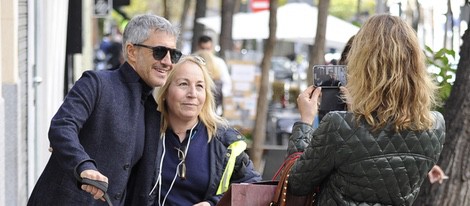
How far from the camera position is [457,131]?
8422 mm

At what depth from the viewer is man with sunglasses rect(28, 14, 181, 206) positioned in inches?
199

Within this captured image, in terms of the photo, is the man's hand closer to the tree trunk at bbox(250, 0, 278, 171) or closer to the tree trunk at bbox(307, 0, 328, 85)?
the tree trunk at bbox(307, 0, 328, 85)

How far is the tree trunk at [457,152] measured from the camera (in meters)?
8.30

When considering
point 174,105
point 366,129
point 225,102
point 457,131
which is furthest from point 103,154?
point 225,102

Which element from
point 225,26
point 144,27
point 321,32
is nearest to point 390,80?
point 144,27

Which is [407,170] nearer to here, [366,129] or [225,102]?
[366,129]

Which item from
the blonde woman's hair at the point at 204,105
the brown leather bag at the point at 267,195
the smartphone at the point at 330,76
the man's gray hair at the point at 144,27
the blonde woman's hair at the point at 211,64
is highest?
the man's gray hair at the point at 144,27

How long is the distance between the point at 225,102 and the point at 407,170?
658 inches

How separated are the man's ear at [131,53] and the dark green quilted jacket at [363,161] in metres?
1.02

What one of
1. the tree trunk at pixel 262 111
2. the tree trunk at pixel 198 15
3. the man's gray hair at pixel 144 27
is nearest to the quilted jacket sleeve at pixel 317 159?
the man's gray hair at pixel 144 27

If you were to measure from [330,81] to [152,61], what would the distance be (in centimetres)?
85

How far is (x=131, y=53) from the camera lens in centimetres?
565

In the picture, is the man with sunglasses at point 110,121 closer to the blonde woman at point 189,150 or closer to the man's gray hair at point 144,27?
the man's gray hair at point 144,27

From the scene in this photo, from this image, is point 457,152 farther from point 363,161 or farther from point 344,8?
point 344,8
